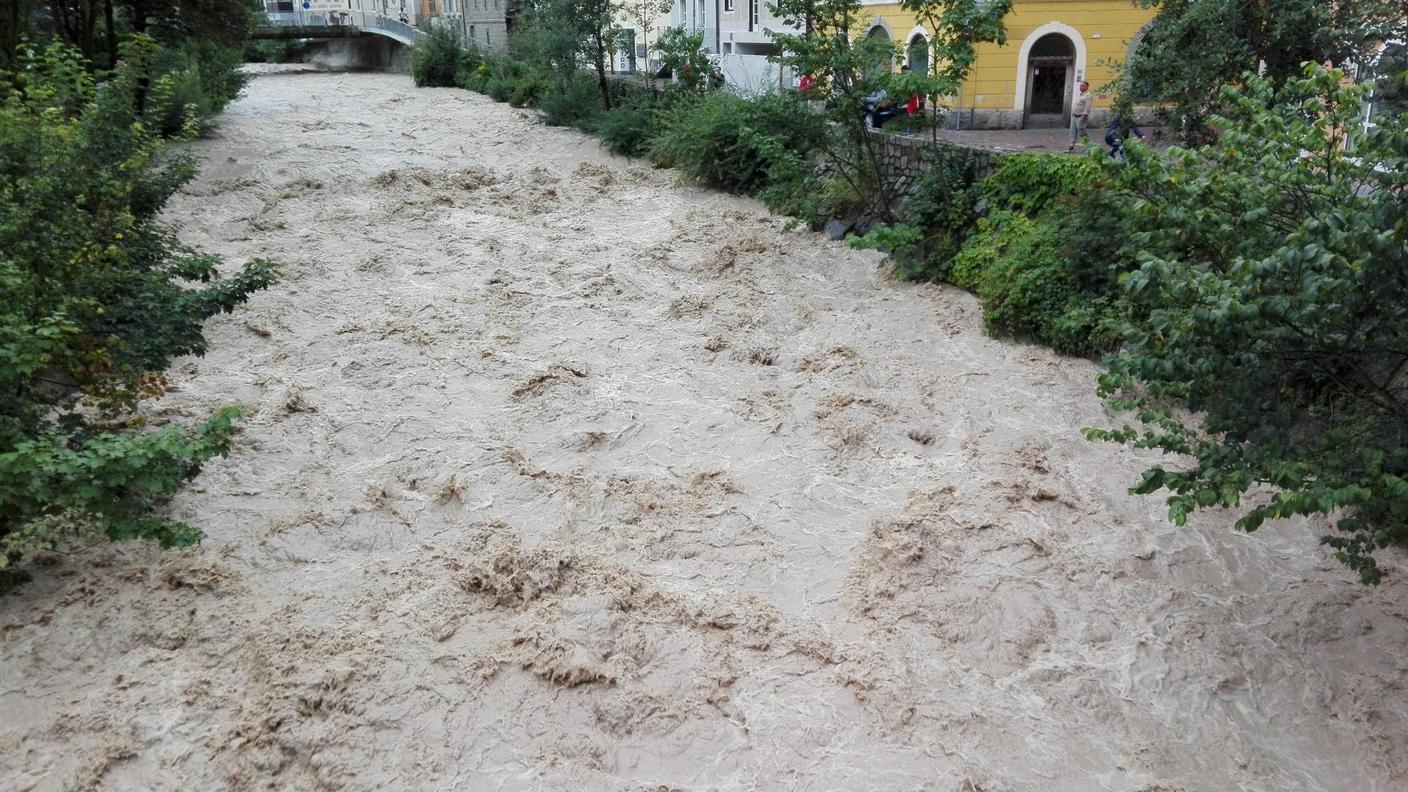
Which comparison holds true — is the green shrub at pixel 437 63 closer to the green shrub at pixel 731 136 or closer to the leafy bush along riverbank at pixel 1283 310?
the green shrub at pixel 731 136

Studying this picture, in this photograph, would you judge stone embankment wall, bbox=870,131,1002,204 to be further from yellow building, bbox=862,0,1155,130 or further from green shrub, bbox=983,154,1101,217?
yellow building, bbox=862,0,1155,130

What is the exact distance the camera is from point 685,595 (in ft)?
24.7

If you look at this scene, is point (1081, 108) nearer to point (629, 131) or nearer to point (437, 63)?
point (629, 131)

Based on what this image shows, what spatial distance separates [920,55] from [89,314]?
1363cm

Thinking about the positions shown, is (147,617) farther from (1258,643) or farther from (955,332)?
(955,332)

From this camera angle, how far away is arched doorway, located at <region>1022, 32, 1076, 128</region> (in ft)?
74.7

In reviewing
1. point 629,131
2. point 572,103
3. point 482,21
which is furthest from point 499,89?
point 482,21

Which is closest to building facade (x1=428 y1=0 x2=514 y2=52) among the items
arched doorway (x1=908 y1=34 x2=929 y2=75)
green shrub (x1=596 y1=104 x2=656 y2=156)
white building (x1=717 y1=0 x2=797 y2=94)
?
white building (x1=717 y1=0 x2=797 y2=94)

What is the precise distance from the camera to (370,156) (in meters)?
21.6

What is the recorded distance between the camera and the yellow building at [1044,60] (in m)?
22.3

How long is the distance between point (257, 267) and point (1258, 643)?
8.94 meters

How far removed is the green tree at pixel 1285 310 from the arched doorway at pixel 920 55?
9.31m

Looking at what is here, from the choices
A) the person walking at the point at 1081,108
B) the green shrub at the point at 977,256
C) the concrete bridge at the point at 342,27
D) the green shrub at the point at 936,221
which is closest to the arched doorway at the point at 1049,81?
the person walking at the point at 1081,108

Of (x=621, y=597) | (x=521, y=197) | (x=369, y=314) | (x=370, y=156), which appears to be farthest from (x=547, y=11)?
(x=621, y=597)
